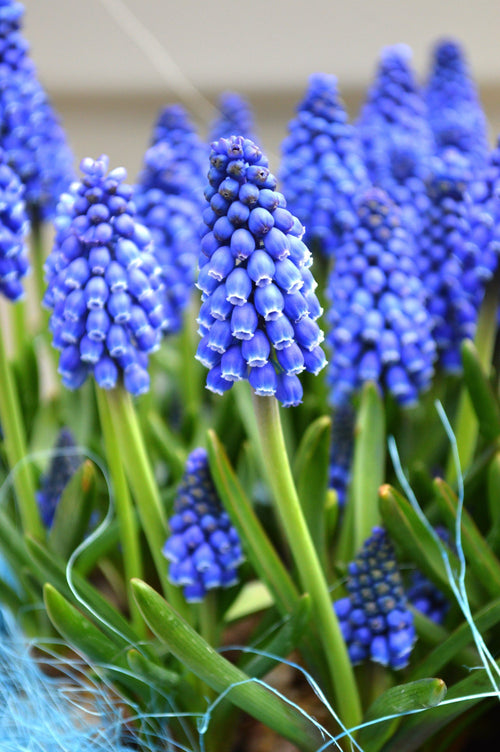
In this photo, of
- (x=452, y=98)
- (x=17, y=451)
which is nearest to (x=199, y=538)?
(x=17, y=451)

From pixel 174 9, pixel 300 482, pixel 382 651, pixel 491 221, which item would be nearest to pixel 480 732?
pixel 382 651

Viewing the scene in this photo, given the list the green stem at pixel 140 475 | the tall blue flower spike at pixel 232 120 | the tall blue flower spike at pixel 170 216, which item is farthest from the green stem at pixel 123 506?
the tall blue flower spike at pixel 232 120

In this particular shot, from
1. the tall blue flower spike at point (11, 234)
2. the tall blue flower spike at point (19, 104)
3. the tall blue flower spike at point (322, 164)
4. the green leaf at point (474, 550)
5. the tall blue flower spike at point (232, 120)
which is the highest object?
the tall blue flower spike at point (232, 120)

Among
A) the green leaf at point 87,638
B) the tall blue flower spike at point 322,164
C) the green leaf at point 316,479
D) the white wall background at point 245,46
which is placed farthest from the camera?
the white wall background at point 245,46

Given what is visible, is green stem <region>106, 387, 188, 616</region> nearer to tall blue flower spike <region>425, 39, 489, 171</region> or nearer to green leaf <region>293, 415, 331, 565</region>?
green leaf <region>293, 415, 331, 565</region>

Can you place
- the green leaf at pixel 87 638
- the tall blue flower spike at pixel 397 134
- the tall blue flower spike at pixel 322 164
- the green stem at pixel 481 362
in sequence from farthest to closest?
the tall blue flower spike at pixel 397 134 → the tall blue flower spike at pixel 322 164 → the green stem at pixel 481 362 → the green leaf at pixel 87 638

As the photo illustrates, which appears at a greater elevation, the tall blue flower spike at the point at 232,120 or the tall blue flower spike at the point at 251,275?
the tall blue flower spike at the point at 232,120

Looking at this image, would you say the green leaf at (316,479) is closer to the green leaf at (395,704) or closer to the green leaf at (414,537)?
the green leaf at (414,537)
